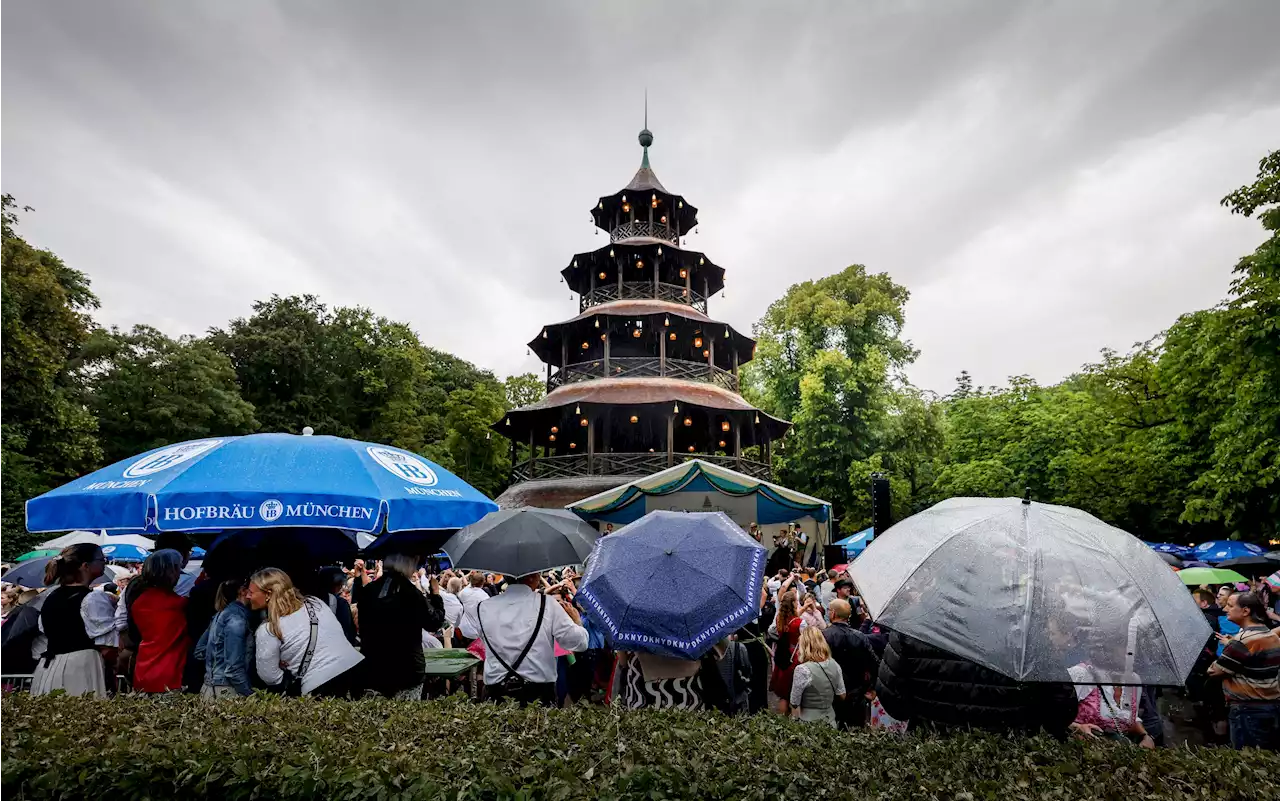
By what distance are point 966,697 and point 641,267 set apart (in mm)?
28943

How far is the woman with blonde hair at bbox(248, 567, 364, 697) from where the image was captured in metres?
4.86

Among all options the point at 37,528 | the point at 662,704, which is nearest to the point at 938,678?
the point at 662,704

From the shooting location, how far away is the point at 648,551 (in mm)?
5520

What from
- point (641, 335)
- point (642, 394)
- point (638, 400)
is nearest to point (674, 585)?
point (638, 400)

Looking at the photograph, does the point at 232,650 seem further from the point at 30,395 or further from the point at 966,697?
the point at 30,395

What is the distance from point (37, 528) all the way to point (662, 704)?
4.45 meters

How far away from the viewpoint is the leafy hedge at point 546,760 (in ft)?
10.7

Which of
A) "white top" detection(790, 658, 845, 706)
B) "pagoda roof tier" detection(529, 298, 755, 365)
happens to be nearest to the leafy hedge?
"white top" detection(790, 658, 845, 706)

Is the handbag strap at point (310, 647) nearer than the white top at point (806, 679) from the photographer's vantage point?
Yes

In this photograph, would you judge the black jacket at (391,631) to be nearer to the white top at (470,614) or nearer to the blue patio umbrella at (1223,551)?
the white top at (470,614)

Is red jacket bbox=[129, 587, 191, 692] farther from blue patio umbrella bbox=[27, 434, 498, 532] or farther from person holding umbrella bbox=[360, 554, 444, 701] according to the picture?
person holding umbrella bbox=[360, 554, 444, 701]

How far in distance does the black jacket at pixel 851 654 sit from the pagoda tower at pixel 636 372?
60.8ft

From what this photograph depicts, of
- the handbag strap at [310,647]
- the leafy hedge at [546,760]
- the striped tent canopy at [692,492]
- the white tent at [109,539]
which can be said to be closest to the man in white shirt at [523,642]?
the handbag strap at [310,647]

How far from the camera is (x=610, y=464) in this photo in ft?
87.5
